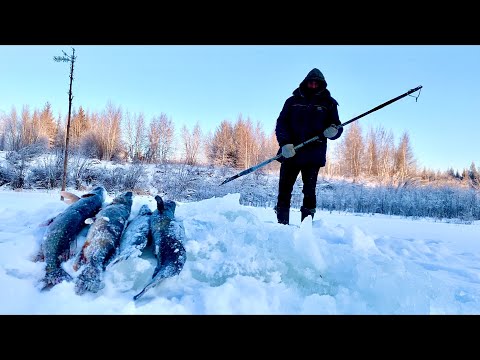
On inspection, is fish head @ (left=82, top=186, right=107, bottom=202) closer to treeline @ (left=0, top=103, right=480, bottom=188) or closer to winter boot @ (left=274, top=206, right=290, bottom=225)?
winter boot @ (left=274, top=206, right=290, bottom=225)

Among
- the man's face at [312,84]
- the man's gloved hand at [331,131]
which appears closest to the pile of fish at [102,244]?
the man's gloved hand at [331,131]

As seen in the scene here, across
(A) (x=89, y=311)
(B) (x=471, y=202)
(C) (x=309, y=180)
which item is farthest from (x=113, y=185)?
(B) (x=471, y=202)

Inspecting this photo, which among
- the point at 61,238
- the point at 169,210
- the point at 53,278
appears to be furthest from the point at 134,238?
the point at 169,210

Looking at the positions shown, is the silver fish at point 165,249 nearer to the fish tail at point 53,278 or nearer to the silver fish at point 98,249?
the silver fish at point 98,249

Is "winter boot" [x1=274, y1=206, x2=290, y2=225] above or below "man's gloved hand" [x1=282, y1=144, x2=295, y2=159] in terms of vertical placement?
below

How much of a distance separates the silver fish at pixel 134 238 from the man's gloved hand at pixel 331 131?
2.29 meters

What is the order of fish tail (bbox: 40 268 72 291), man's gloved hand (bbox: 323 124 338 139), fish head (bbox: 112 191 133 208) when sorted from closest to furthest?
fish tail (bbox: 40 268 72 291) → fish head (bbox: 112 191 133 208) → man's gloved hand (bbox: 323 124 338 139)

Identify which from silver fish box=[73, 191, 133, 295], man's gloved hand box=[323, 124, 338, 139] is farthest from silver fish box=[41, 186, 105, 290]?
man's gloved hand box=[323, 124, 338, 139]

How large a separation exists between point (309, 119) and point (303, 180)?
795 millimetres

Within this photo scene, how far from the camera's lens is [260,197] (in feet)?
60.4

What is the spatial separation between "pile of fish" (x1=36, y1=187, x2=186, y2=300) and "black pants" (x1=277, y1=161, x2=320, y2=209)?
61.4 inches

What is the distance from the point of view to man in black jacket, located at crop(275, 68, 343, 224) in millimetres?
3541
